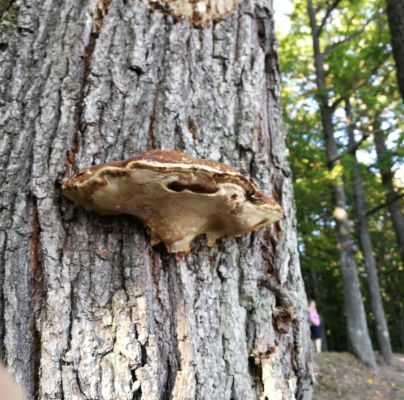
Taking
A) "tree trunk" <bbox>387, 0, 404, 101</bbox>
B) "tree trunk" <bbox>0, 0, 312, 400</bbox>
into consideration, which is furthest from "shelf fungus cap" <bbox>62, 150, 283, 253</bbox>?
"tree trunk" <bbox>387, 0, 404, 101</bbox>

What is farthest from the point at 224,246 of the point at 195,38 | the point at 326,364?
the point at 326,364

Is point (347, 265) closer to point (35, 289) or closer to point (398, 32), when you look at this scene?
point (398, 32)

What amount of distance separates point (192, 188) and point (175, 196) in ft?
0.24

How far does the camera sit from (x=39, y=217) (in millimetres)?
1668

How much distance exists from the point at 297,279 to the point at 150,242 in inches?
30.3

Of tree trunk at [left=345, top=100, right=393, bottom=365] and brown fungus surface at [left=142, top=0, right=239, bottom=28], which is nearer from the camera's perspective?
brown fungus surface at [left=142, top=0, right=239, bottom=28]

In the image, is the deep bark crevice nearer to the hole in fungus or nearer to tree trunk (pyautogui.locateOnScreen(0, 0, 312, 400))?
tree trunk (pyautogui.locateOnScreen(0, 0, 312, 400))

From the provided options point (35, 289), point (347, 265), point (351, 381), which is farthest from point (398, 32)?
point (351, 381)

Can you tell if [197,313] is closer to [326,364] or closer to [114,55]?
[114,55]

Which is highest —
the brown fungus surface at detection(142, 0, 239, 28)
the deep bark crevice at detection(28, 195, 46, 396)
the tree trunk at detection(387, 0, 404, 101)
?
the tree trunk at detection(387, 0, 404, 101)

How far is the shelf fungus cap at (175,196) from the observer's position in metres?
1.38

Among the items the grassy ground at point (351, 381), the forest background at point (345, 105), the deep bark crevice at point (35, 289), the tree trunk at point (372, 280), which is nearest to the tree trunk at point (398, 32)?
the forest background at point (345, 105)

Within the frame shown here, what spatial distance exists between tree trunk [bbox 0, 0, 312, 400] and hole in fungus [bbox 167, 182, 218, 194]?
332mm

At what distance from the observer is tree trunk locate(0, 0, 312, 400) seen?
1.53 meters
